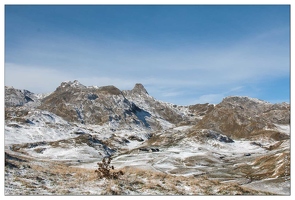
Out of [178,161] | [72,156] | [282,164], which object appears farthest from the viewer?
[72,156]

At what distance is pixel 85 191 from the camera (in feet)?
89.3

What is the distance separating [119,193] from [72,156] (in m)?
143

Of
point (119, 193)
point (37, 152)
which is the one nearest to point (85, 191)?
point (119, 193)

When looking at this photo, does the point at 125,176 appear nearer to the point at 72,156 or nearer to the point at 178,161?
the point at 178,161

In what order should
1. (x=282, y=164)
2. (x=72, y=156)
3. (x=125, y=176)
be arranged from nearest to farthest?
(x=125, y=176), (x=282, y=164), (x=72, y=156)
